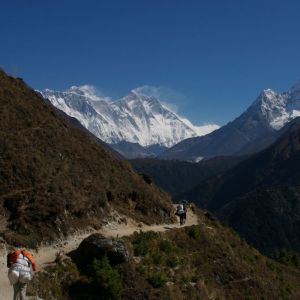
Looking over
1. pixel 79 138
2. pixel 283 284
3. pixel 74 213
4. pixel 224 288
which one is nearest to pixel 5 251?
pixel 74 213

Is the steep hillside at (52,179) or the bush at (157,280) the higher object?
the steep hillside at (52,179)

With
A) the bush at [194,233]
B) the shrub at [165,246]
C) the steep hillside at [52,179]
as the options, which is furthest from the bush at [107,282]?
the bush at [194,233]

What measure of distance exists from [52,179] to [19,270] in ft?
82.1

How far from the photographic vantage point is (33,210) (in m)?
40.5

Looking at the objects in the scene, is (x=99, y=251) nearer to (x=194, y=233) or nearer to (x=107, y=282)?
(x=107, y=282)

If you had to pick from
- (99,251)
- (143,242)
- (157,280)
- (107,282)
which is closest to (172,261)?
(143,242)

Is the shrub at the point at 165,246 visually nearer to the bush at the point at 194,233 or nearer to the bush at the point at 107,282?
the bush at the point at 194,233

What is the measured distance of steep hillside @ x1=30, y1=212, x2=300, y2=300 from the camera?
111 ft

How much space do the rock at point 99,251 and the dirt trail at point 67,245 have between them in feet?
4.57

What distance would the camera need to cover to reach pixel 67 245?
38.8m

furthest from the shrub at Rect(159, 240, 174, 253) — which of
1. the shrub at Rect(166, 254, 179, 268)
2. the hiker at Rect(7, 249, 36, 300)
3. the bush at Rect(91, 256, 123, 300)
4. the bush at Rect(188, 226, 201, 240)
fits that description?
the hiker at Rect(7, 249, 36, 300)

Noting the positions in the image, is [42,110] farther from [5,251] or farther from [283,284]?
[283,284]

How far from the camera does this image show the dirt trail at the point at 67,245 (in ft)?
94.6

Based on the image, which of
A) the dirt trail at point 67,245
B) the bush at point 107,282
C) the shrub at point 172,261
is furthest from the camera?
the shrub at point 172,261
